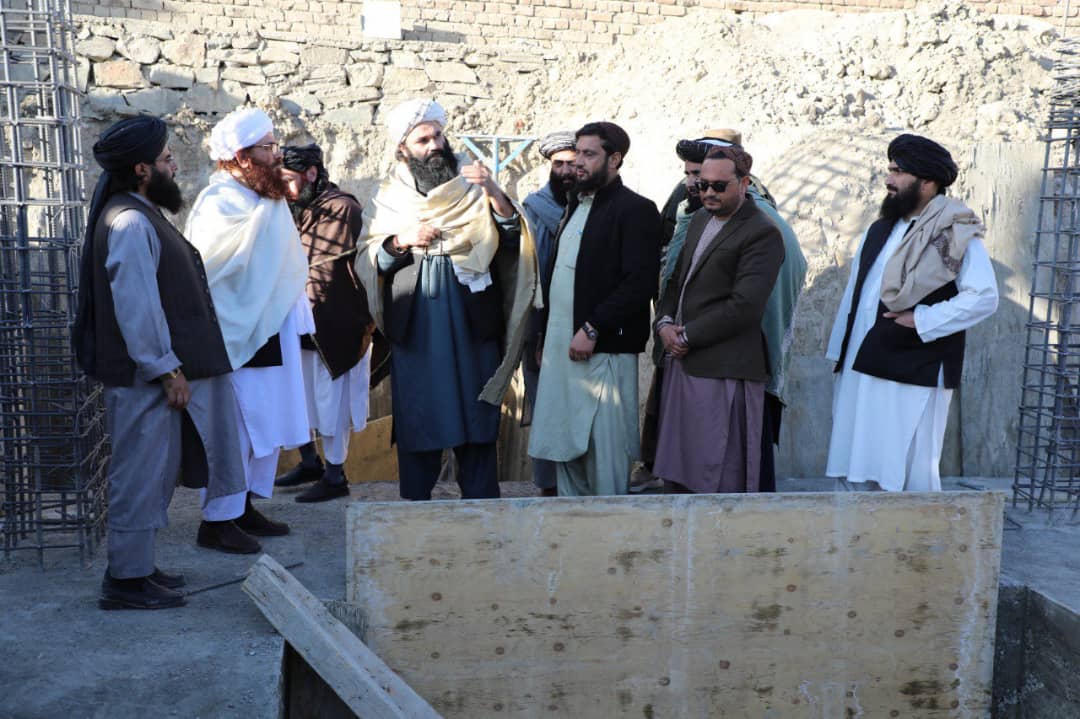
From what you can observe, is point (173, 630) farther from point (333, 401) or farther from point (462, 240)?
point (462, 240)

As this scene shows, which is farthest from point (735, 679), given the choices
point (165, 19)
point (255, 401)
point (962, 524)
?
point (165, 19)

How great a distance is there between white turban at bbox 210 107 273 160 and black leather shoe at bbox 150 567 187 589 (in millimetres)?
1719

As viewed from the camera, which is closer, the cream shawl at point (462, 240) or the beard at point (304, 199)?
the cream shawl at point (462, 240)

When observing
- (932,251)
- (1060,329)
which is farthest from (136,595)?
(1060,329)

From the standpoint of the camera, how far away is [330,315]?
509 cm

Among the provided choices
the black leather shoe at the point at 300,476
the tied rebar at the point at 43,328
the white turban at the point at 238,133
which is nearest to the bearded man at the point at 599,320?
the white turban at the point at 238,133

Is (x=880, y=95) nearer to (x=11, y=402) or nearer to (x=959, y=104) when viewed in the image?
(x=959, y=104)

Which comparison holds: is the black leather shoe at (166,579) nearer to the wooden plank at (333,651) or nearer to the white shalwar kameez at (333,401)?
the wooden plank at (333,651)

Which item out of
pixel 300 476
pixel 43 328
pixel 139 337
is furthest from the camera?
pixel 300 476

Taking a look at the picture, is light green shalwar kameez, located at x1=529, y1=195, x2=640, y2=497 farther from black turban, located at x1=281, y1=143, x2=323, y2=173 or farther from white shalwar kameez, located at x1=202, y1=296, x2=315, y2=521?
black turban, located at x1=281, y1=143, x2=323, y2=173

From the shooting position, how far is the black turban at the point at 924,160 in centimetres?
432

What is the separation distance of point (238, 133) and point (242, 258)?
1.70ft

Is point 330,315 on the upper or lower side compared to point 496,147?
lower

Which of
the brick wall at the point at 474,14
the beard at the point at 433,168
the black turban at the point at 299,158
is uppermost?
the brick wall at the point at 474,14
